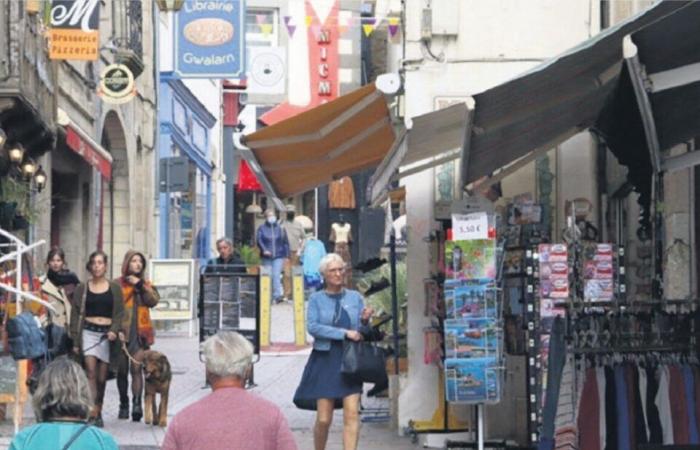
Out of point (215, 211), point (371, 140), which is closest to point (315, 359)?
point (371, 140)

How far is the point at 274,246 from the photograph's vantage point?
32.9 m

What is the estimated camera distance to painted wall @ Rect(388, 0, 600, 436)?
523 inches

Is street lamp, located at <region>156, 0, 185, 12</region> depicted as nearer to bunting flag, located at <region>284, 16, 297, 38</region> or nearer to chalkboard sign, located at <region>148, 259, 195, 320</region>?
bunting flag, located at <region>284, 16, 297, 38</region>

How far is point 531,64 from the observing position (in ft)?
43.5

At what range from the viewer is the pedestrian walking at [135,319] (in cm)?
1531

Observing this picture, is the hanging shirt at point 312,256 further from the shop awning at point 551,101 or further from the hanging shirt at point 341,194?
the shop awning at point 551,101

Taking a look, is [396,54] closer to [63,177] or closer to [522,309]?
[522,309]

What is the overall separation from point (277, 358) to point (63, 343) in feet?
27.3

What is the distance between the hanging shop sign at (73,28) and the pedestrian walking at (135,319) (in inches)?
230

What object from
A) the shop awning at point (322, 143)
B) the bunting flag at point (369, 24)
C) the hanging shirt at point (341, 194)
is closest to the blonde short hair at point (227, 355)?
the shop awning at point (322, 143)

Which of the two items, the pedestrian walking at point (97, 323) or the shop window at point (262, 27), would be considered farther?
the shop window at point (262, 27)

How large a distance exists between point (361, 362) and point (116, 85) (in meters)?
14.0

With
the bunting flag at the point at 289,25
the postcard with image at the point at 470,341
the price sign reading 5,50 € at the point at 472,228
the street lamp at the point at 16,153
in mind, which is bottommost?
the postcard with image at the point at 470,341

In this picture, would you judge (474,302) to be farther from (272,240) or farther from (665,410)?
(272,240)
